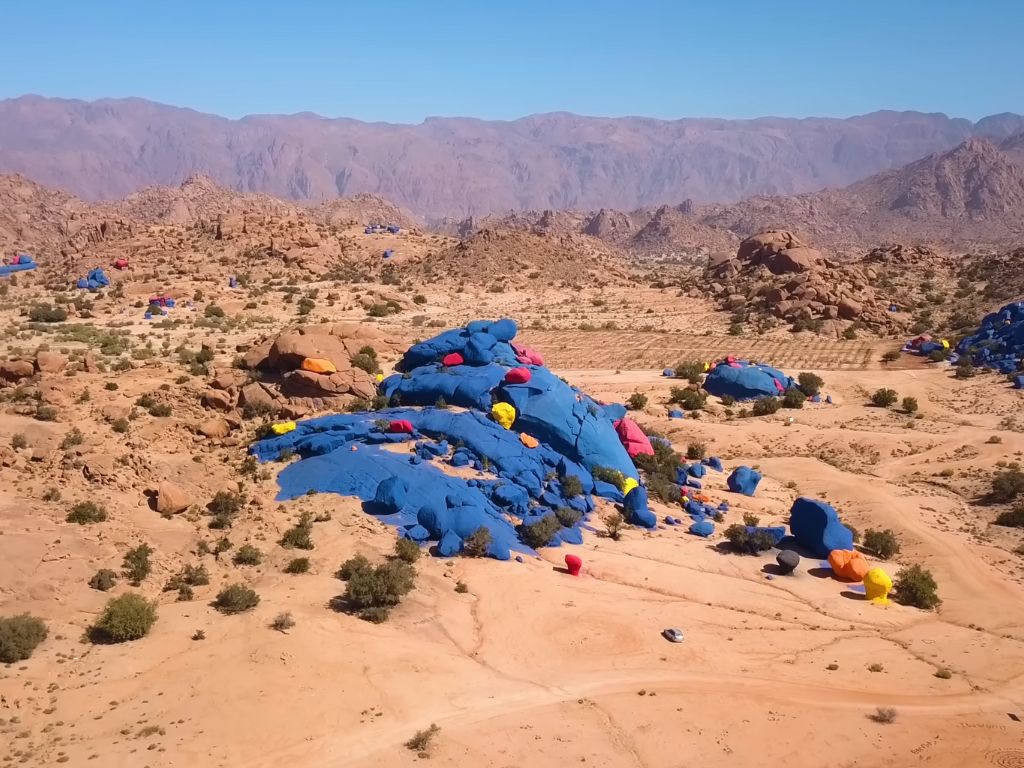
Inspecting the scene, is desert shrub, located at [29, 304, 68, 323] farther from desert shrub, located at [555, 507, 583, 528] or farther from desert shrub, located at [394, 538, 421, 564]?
desert shrub, located at [555, 507, 583, 528]

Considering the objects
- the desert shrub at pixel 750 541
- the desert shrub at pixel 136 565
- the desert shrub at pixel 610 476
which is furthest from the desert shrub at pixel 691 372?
the desert shrub at pixel 136 565

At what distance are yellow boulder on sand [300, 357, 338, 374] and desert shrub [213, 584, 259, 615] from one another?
9266mm

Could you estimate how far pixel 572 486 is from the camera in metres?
18.9

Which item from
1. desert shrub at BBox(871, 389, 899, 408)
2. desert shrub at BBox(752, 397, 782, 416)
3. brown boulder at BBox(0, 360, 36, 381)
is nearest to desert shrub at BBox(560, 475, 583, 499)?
desert shrub at BBox(752, 397, 782, 416)

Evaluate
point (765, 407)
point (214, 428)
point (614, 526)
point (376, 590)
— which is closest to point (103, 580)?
point (376, 590)

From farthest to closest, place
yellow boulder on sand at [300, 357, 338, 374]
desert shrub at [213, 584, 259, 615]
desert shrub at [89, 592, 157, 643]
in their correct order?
yellow boulder on sand at [300, 357, 338, 374] → desert shrub at [213, 584, 259, 615] → desert shrub at [89, 592, 157, 643]

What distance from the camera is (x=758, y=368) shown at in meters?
32.7

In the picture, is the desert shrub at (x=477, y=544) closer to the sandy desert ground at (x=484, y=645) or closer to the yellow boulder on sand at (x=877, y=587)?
the sandy desert ground at (x=484, y=645)

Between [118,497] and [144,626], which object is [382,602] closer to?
[144,626]

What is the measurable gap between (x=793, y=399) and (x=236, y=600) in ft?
77.7

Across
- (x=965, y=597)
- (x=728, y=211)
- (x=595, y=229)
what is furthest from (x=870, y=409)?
(x=728, y=211)

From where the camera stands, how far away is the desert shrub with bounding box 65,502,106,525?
14422 millimetres

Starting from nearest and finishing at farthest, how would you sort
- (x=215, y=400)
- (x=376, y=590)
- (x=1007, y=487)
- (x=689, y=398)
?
(x=376, y=590) < (x=215, y=400) < (x=1007, y=487) < (x=689, y=398)

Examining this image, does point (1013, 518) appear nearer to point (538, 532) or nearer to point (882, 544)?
point (882, 544)
